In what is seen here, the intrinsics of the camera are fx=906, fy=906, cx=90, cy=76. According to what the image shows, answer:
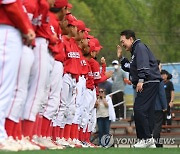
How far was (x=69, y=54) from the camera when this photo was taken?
46.9ft

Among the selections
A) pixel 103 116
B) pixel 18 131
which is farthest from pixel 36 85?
pixel 103 116

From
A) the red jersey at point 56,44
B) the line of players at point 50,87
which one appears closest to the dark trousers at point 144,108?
the line of players at point 50,87

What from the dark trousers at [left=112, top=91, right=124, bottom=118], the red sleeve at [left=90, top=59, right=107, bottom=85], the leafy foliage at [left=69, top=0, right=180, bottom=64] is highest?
the leafy foliage at [left=69, top=0, right=180, bottom=64]

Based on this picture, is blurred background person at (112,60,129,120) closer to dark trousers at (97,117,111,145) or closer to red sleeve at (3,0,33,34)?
dark trousers at (97,117,111,145)

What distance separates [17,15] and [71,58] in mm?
4694

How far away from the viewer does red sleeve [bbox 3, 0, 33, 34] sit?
31.4 feet

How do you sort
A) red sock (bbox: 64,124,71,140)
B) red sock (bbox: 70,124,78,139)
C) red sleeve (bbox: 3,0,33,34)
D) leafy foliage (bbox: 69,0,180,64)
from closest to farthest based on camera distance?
red sleeve (bbox: 3,0,33,34), red sock (bbox: 64,124,71,140), red sock (bbox: 70,124,78,139), leafy foliage (bbox: 69,0,180,64)

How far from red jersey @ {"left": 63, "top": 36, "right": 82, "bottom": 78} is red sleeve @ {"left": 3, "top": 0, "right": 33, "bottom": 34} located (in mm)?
4361

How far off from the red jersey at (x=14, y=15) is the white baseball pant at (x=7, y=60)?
77mm

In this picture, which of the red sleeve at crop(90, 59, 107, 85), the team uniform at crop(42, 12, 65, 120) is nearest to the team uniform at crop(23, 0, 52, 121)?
the team uniform at crop(42, 12, 65, 120)

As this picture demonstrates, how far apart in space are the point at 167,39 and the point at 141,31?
11.5 ft

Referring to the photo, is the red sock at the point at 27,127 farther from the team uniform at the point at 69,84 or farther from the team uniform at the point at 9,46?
the team uniform at the point at 69,84

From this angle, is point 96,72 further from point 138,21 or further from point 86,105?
point 138,21

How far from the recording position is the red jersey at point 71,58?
1412 centimetres
